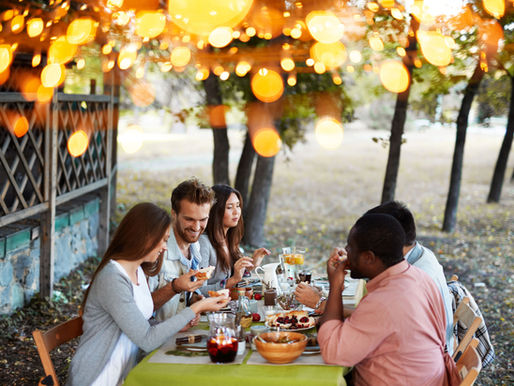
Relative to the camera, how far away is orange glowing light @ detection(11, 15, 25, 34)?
6078 mm

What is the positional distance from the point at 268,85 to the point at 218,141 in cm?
141

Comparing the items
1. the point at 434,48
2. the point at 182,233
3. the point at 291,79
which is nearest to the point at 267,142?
the point at 291,79

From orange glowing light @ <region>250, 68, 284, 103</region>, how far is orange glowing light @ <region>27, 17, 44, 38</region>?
2.98 meters

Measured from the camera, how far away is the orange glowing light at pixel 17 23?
19.9ft

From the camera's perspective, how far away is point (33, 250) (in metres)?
Answer: 5.96

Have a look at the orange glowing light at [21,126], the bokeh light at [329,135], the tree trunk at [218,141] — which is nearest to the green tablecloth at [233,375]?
the orange glowing light at [21,126]

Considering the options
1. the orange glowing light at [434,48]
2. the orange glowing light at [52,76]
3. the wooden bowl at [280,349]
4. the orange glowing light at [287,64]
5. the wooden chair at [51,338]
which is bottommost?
the wooden chair at [51,338]

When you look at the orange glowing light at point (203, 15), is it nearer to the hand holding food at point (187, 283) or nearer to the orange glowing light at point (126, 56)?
the orange glowing light at point (126, 56)

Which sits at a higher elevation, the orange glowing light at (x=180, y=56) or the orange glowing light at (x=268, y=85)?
the orange glowing light at (x=180, y=56)

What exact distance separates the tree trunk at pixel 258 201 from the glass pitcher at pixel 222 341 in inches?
248

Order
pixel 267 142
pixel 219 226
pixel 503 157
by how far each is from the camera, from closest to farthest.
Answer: pixel 219 226 → pixel 267 142 → pixel 503 157

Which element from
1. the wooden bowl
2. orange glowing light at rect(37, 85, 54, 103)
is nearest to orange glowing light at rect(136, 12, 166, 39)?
orange glowing light at rect(37, 85, 54, 103)

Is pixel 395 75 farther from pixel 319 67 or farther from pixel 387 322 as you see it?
pixel 387 322

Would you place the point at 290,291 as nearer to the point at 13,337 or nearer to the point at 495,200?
the point at 13,337
